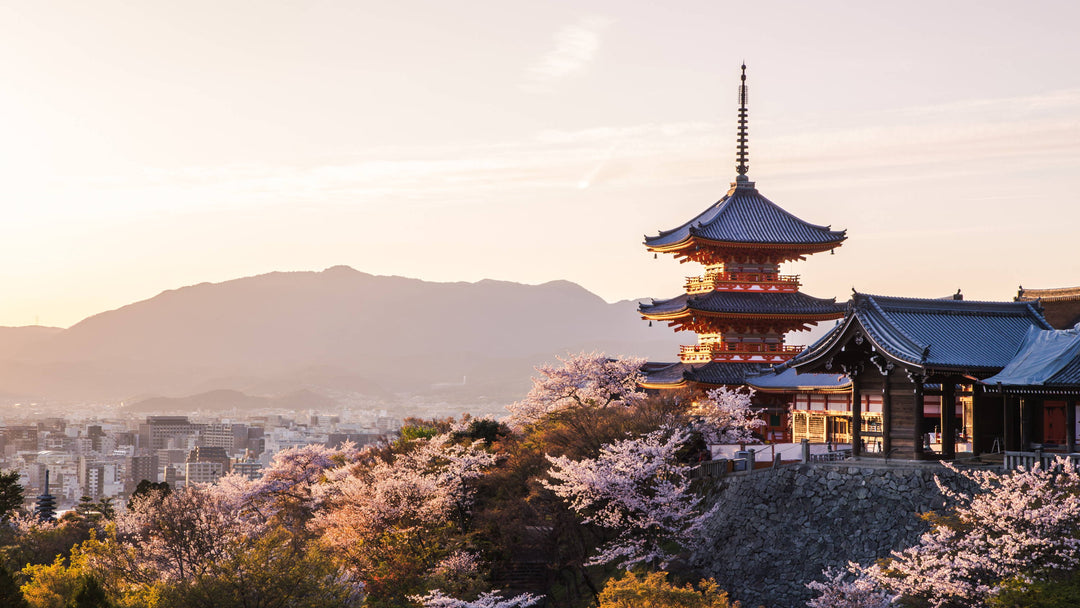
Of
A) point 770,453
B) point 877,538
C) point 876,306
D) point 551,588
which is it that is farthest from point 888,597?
point 551,588

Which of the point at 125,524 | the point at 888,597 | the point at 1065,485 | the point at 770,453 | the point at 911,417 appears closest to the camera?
the point at 1065,485

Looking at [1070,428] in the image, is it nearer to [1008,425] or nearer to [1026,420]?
[1026,420]

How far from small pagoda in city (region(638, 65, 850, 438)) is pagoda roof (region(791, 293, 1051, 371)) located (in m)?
15.3

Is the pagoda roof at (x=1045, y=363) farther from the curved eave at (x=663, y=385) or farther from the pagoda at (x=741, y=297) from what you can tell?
the curved eave at (x=663, y=385)

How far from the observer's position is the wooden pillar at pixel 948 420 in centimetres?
3290

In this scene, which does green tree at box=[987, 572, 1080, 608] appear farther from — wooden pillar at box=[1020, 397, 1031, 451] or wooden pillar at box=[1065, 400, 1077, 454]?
wooden pillar at box=[1020, 397, 1031, 451]

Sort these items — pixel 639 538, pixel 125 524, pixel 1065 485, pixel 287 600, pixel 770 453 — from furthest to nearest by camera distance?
pixel 125 524 → pixel 770 453 → pixel 639 538 → pixel 287 600 → pixel 1065 485

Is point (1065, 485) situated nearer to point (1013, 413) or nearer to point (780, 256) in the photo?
point (1013, 413)

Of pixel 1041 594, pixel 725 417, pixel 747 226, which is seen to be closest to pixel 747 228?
pixel 747 226

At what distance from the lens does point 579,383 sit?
181 feet

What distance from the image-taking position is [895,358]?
32875 millimetres

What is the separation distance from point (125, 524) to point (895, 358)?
35522mm

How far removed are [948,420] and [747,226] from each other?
73.1ft

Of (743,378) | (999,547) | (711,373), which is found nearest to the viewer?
(999,547)
